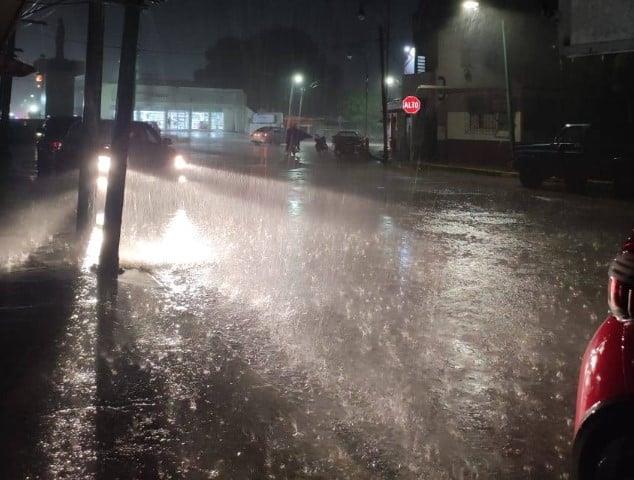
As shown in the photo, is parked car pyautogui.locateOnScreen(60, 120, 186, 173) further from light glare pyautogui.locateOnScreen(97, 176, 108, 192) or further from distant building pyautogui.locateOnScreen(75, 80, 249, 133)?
distant building pyautogui.locateOnScreen(75, 80, 249, 133)

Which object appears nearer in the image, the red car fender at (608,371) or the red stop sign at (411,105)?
the red car fender at (608,371)

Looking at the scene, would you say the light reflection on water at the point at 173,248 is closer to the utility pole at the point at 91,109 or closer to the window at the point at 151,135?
the utility pole at the point at 91,109

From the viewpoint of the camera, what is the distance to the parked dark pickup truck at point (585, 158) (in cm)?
2042

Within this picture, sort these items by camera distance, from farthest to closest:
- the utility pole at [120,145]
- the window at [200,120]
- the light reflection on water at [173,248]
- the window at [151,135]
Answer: the window at [200,120], the window at [151,135], the light reflection on water at [173,248], the utility pole at [120,145]

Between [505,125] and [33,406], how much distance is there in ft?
104

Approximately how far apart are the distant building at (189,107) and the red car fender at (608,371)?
86085 mm

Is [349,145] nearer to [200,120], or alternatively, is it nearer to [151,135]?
[151,135]

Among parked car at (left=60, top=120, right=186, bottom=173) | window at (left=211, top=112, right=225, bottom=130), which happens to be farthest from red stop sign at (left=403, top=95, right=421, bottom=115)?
window at (left=211, top=112, right=225, bottom=130)

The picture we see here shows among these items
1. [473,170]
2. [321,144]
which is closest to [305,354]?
[473,170]

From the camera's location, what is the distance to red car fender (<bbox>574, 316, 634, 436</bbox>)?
2912 mm

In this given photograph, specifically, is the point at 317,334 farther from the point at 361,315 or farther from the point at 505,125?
the point at 505,125

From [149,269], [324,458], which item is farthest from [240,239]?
[324,458]

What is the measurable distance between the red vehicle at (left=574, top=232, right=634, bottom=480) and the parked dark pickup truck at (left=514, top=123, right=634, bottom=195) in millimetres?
18515

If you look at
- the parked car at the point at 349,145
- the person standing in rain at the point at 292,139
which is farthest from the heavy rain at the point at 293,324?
the parked car at the point at 349,145
